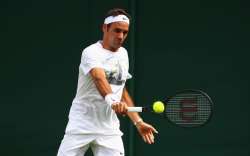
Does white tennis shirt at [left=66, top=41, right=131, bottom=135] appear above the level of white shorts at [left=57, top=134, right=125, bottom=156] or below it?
above

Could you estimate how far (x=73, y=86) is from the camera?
9.81m

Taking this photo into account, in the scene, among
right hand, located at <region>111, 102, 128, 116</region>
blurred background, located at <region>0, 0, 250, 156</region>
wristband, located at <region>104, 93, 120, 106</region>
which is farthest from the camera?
blurred background, located at <region>0, 0, 250, 156</region>

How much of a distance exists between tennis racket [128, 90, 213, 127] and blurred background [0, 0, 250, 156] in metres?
2.20

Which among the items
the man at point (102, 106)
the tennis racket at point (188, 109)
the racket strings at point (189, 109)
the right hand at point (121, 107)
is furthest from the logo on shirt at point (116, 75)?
the right hand at point (121, 107)

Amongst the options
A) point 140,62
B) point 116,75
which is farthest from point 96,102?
point 140,62

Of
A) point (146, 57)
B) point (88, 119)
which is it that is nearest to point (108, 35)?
point (88, 119)

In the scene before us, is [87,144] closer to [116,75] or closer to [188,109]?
[116,75]

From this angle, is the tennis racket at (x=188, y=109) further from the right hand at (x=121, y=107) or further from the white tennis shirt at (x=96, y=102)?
the right hand at (x=121, y=107)

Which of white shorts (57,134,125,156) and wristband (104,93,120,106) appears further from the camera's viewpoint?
white shorts (57,134,125,156)

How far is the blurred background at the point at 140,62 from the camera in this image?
9.75m

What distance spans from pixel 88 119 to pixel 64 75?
7.96ft

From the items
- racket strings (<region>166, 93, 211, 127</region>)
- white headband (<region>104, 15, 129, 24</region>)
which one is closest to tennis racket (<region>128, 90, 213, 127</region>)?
racket strings (<region>166, 93, 211, 127</region>)

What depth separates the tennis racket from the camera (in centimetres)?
739

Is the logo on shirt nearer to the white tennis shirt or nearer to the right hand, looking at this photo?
the white tennis shirt
